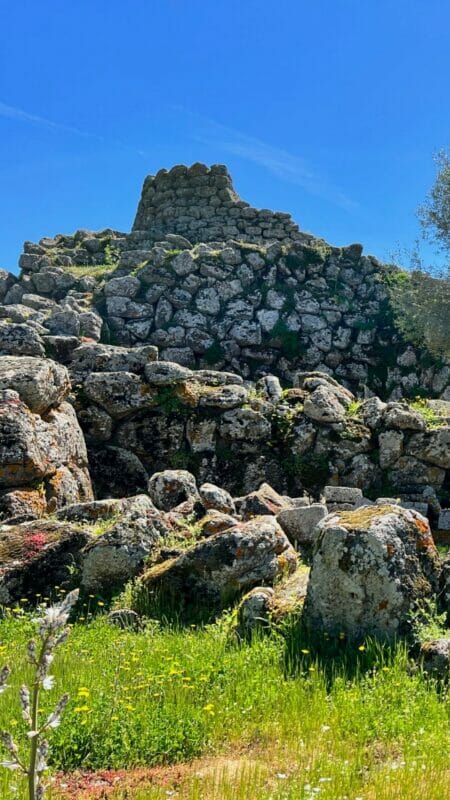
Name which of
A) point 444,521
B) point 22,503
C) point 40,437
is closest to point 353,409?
point 444,521

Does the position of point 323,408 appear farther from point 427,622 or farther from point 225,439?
point 427,622

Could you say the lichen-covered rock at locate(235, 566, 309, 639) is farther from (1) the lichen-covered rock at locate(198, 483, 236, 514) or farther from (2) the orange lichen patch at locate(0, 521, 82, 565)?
(2) the orange lichen patch at locate(0, 521, 82, 565)

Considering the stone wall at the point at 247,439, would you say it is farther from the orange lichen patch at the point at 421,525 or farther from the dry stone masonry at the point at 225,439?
the orange lichen patch at the point at 421,525

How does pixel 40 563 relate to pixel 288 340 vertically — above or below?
below

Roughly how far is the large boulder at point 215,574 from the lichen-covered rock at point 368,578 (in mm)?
894

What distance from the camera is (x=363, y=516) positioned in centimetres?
514

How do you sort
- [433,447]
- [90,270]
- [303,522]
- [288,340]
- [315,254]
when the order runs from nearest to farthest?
[303,522] < [433,447] < [288,340] < [315,254] < [90,270]

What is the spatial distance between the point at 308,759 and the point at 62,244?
24.4 m

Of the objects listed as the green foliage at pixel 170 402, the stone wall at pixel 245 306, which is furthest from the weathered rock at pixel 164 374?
the stone wall at pixel 245 306

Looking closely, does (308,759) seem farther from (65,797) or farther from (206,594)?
(206,594)

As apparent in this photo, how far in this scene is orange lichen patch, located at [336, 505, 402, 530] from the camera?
4949mm

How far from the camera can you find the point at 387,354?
20203mm

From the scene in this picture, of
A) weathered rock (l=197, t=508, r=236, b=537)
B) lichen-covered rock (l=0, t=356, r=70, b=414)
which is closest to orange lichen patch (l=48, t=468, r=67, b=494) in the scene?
lichen-covered rock (l=0, t=356, r=70, b=414)

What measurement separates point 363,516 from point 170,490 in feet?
11.8
